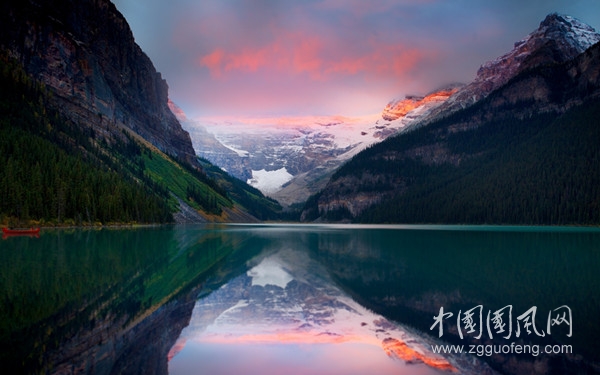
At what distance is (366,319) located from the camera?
20531 millimetres

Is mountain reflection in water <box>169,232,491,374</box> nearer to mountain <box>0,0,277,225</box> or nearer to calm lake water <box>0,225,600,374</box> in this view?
calm lake water <box>0,225,600,374</box>

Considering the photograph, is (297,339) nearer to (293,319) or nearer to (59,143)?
(293,319)

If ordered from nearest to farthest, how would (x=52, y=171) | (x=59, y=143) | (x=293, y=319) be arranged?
(x=293, y=319) < (x=52, y=171) < (x=59, y=143)

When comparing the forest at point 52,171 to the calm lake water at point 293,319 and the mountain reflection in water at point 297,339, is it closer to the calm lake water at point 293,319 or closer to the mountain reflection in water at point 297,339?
the calm lake water at point 293,319

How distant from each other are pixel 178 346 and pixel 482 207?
571ft

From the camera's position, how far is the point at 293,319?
2048 cm

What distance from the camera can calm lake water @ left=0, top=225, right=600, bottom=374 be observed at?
13906mm

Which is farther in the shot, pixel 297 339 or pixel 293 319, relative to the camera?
pixel 293 319

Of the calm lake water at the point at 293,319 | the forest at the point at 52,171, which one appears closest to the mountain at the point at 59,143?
the forest at the point at 52,171

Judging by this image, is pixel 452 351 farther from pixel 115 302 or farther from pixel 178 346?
pixel 115 302

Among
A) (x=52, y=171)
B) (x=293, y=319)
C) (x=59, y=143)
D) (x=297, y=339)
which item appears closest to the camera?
(x=297, y=339)

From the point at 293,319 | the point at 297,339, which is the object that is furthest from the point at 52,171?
the point at 297,339

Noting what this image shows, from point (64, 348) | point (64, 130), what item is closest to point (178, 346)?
point (64, 348)

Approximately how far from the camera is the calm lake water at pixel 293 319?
13906 millimetres
